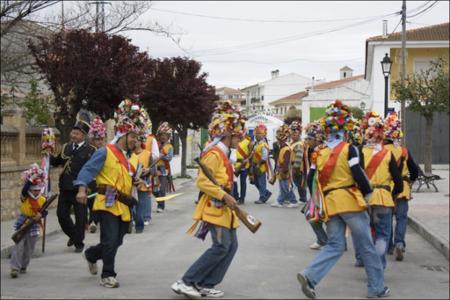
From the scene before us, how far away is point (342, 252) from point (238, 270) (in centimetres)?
183

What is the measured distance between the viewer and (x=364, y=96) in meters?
75.9

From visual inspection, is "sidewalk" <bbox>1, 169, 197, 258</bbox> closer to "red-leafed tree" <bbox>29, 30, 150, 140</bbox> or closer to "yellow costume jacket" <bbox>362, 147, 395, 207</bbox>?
"red-leafed tree" <bbox>29, 30, 150, 140</bbox>

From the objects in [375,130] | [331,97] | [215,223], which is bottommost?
[215,223]

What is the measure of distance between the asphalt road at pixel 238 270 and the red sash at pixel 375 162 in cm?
125

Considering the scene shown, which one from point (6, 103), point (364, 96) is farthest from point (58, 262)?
point (364, 96)

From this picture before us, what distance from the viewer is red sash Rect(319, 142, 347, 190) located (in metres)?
7.37

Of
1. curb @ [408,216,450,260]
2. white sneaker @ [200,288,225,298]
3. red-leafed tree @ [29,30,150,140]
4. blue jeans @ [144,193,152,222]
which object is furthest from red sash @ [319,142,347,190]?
red-leafed tree @ [29,30,150,140]

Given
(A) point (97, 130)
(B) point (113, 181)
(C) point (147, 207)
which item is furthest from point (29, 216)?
(C) point (147, 207)

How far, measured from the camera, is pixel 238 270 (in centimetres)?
883

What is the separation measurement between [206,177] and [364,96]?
70.6 meters

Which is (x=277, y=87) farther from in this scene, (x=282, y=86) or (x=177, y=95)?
(x=177, y=95)

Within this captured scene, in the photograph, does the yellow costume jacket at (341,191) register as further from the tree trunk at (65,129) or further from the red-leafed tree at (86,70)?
the tree trunk at (65,129)

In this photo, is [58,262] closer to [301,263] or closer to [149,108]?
[301,263]

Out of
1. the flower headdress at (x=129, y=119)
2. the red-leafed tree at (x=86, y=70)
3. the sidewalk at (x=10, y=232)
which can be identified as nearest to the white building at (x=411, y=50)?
the red-leafed tree at (x=86, y=70)
